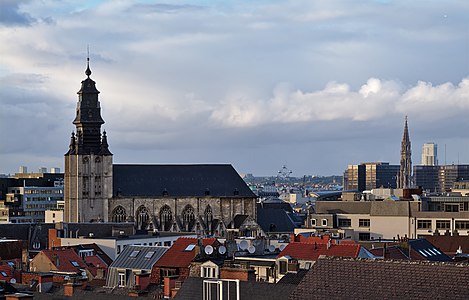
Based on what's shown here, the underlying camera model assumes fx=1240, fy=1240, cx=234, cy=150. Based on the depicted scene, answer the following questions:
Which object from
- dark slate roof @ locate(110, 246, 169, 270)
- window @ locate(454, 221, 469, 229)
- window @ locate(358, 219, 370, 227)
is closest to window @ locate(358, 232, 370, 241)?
window @ locate(358, 219, 370, 227)

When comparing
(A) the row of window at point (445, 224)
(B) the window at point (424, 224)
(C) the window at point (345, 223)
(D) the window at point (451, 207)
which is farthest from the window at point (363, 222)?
(D) the window at point (451, 207)

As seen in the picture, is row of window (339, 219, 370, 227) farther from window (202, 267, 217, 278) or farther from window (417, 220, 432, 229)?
window (202, 267, 217, 278)

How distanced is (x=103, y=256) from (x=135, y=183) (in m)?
70.0

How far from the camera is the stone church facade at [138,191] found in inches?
7042

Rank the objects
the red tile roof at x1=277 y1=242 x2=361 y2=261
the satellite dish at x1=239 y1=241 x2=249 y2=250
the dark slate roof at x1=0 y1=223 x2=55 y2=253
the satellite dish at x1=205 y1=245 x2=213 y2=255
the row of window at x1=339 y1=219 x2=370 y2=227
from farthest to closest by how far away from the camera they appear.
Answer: the dark slate roof at x1=0 y1=223 x2=55 y2=253, the row of window at x1=339 y1=219 x2=370 y2=227, the satellite dish at x1=239 y1=241 x2=249 y2=250, the red tile roof at x1=277 y1=242 x2=361 y2=261, the satellite dish at x1=205 y1=245 x2=213 y2=255

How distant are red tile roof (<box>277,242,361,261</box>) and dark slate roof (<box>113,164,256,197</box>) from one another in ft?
→ 336

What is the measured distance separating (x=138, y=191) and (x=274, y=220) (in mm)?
20540

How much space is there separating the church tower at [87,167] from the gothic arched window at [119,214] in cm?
146

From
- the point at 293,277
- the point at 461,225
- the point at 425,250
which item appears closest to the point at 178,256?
the point at 425,250

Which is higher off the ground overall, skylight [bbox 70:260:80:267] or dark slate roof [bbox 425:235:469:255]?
dark slate roof [bbox 425:235:469:255]

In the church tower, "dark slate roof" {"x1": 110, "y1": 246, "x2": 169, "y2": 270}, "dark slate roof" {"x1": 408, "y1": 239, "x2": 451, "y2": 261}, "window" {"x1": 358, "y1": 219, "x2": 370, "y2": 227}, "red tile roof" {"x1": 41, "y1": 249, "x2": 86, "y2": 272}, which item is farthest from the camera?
the church tower

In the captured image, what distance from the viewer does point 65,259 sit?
4031 inches

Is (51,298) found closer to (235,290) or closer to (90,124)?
(235,290)

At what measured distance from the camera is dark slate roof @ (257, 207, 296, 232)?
180875mm
